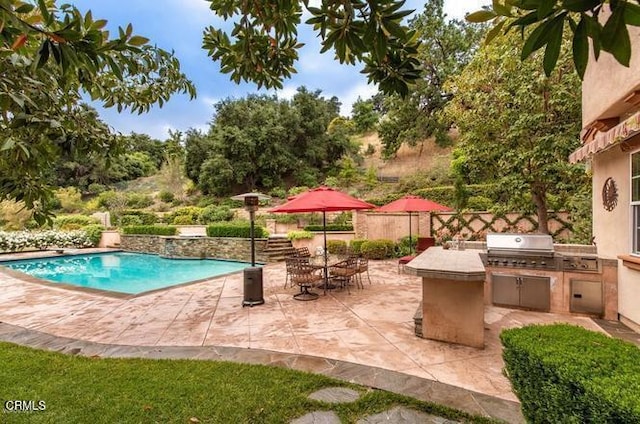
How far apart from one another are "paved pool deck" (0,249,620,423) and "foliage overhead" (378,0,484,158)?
63.3ft

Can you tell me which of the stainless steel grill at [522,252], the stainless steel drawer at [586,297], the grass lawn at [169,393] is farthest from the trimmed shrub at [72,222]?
the stainless steel drawer at [586,297]

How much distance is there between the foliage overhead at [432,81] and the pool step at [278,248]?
45.1 feet

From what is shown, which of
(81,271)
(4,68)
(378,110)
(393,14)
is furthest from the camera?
(378,110)

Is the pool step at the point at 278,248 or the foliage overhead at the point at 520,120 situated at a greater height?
the foliage overhead at the point at 520,120

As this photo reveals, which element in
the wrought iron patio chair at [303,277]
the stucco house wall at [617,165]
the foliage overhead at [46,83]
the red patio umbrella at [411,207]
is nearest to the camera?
the foliage overhead at [46,83]

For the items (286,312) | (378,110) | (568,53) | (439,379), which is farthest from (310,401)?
(378,110)

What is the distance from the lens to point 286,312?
585 centimetres

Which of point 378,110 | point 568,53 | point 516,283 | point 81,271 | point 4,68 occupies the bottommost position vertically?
point 81,271

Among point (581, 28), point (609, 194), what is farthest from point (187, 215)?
point (581, 28)

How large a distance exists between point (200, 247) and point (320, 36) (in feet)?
49.3

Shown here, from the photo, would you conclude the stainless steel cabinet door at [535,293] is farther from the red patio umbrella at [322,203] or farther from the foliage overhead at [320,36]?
the foliage overhead at [320,36]

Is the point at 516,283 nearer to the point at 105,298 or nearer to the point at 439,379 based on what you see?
the point at 439,379

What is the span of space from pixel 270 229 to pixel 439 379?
1508 cm

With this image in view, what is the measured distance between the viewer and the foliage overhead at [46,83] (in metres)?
1.29
